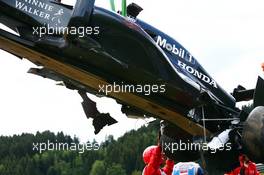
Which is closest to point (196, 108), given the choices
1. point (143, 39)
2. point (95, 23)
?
point (143, 39)

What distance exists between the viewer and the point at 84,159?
44.4 m

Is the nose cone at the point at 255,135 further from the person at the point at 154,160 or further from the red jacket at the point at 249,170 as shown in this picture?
the person at the point at 154,160

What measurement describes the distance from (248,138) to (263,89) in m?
0.68

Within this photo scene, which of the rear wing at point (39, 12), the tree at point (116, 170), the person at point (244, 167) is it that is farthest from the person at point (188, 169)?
the tree at point (116, 170)

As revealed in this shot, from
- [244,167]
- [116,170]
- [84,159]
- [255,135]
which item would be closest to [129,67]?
[255,135]

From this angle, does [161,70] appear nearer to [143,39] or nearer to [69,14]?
[143,39]

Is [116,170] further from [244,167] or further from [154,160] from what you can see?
[244,167]

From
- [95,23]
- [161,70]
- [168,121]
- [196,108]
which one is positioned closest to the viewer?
[95,23]

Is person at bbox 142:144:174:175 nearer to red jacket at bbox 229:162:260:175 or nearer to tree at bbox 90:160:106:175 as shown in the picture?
red jacket at bbox 229:162:260:175

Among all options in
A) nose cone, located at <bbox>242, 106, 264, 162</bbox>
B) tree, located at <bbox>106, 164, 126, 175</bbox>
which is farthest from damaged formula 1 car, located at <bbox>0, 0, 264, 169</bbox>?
tree, located at <bbox>106, 164, 126, 175</bbox>

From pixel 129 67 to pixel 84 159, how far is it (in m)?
38.9

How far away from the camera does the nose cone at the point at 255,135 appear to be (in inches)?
259

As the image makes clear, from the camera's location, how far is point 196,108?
6.88m

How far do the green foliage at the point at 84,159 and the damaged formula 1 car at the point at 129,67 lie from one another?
1967cm
